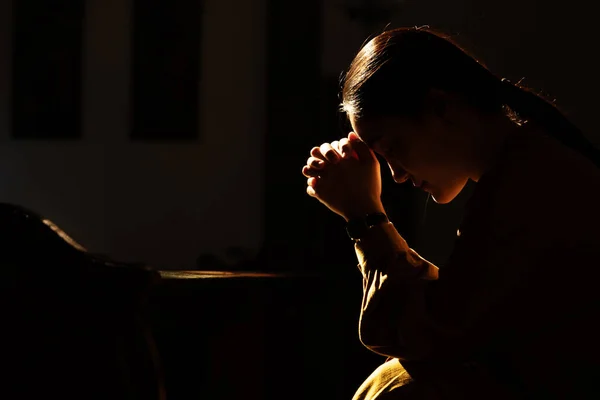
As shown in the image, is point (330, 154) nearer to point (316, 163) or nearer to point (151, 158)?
point (316, 163)

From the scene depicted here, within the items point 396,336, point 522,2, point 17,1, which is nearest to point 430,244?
point 522,2

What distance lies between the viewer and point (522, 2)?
15.4 feet

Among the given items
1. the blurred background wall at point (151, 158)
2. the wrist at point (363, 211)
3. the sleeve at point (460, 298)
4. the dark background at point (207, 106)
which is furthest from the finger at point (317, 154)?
the blurred background wall at point (151, 158)

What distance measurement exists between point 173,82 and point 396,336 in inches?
184

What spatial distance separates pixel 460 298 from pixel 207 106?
4657 mm

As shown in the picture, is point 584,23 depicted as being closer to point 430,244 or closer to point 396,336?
point 430,244

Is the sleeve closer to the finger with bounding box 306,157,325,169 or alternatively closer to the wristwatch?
the wristwatch

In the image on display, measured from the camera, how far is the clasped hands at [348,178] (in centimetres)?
116

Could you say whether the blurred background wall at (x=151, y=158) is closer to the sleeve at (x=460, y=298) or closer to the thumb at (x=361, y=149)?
the thumb at (x=361, y=149)

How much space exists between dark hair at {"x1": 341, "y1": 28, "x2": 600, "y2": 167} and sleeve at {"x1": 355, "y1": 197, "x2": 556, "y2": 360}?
194mm

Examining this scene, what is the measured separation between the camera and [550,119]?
1.08 metres

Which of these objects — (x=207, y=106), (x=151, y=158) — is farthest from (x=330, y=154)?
(x=151, y=158)

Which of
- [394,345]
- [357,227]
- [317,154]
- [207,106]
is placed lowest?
[394,345]

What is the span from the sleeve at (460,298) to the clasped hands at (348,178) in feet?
0.44
